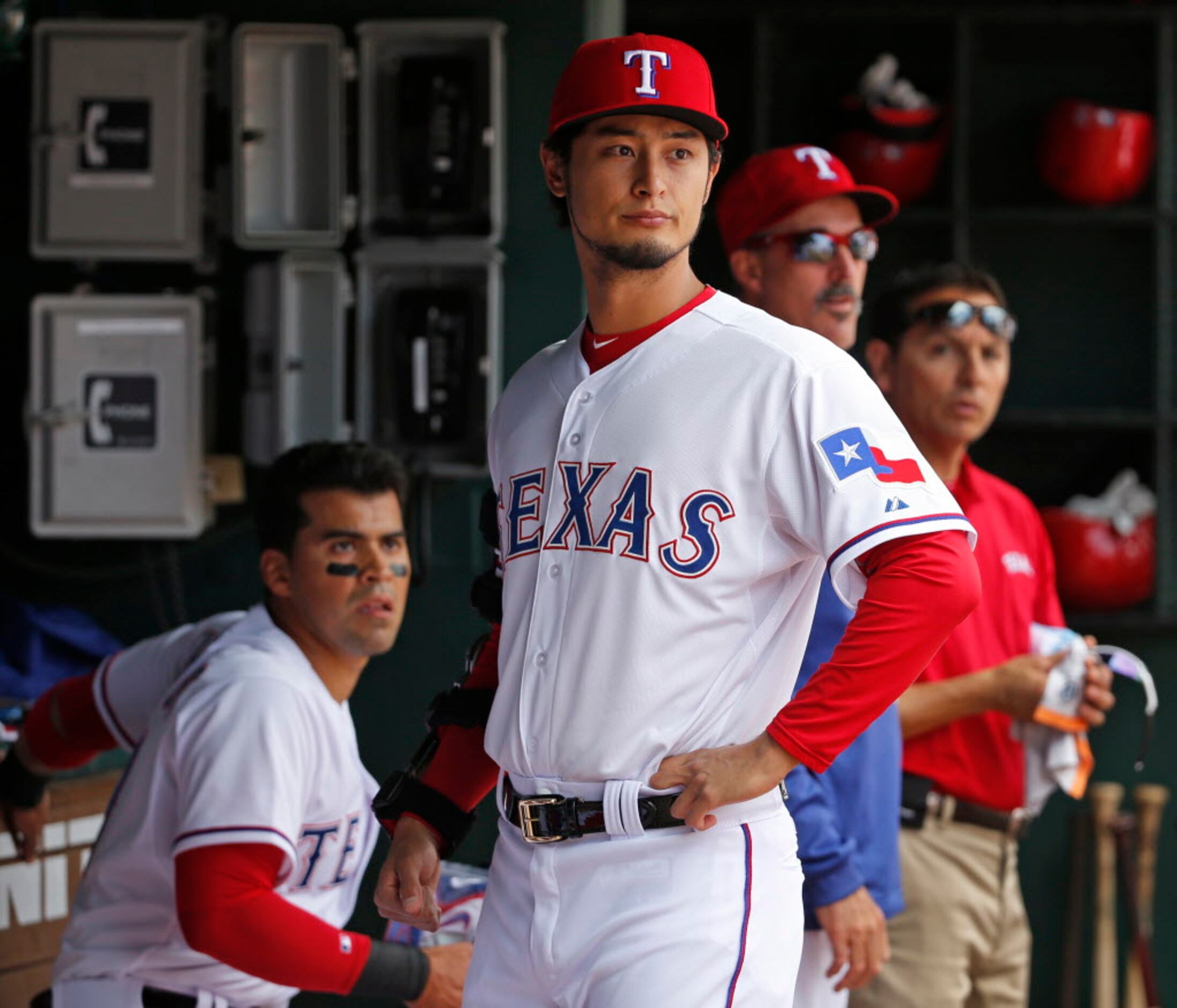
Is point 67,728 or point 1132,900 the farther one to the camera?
point 1132,900

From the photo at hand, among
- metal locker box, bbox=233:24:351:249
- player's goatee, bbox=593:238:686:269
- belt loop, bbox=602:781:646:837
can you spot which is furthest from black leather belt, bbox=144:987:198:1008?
metal locker box, bbox=233:24:351:249

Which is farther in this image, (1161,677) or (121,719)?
(1161,677)

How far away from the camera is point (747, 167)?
115 inches

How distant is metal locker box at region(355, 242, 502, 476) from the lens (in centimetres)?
398

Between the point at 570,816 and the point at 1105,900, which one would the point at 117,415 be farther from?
the point at 1105,900

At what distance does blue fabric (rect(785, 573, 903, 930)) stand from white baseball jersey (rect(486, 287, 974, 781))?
1.77 ft

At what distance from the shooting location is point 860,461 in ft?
5.50

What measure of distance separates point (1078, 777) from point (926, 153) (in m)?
2.43

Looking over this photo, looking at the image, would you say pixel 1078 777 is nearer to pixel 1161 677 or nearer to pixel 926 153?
pixel 1161 677

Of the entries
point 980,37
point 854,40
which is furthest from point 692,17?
point 980,37

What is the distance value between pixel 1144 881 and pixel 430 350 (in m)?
2.77

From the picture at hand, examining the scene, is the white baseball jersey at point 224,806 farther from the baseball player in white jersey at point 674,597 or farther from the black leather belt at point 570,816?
the black leather belt at point 570,816

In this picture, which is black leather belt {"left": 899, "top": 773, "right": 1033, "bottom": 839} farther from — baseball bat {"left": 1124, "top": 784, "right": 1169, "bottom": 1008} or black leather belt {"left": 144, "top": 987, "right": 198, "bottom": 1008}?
baseball bat {"left": 1124, "top": 784, "right": 1169, "bottom": 1008}

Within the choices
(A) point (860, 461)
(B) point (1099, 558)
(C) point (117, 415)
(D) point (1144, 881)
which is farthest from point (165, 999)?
(D) point (1144, 881)
